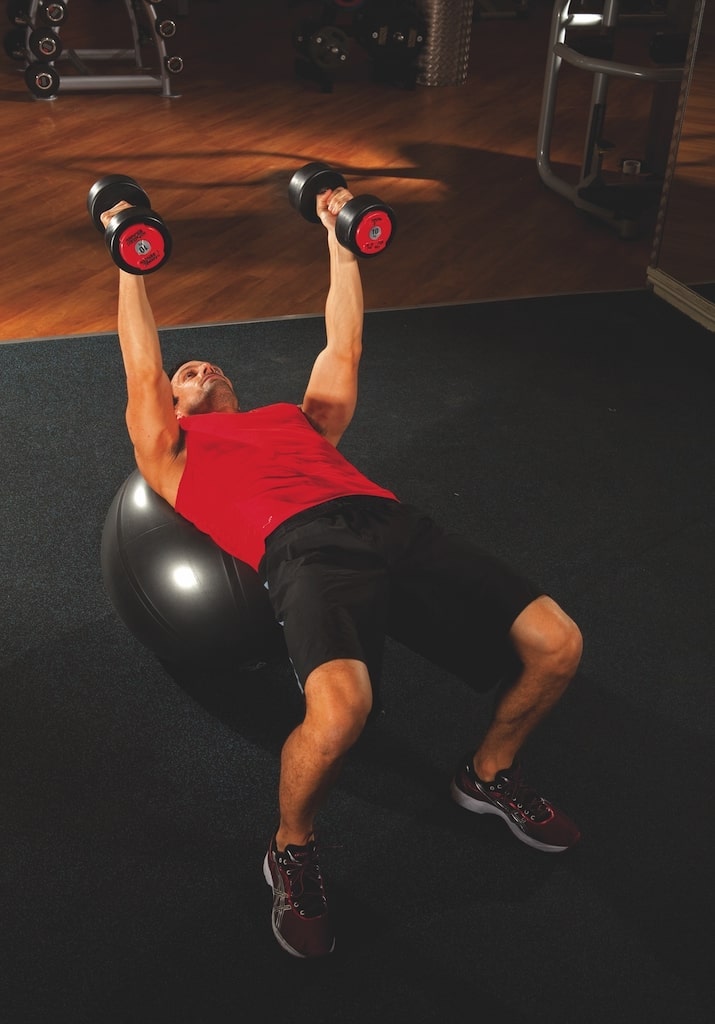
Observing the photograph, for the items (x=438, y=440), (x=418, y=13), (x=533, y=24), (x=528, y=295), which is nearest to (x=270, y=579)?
(x=438, y=440)

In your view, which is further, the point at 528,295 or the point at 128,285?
the point at 528,295

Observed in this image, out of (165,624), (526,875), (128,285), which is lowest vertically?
(526,875)

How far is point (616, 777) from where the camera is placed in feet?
6.12

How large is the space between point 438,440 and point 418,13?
4.42 meters

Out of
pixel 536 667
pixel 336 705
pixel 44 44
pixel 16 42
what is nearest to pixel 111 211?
pixel 336 705

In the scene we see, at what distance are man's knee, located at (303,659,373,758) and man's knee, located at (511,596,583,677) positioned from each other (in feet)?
0.95

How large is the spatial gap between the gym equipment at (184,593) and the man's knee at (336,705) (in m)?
0.36

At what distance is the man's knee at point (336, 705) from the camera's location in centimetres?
146

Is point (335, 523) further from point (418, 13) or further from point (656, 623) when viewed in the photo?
point (418, 13)

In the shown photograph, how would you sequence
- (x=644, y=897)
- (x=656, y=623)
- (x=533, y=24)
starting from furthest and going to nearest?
(x=533, y=24) → (x=656, y=623) → (x=644, y=897)

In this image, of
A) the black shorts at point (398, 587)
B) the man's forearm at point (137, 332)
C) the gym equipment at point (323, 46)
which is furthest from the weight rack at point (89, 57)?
the black shorts at point (398, 587)

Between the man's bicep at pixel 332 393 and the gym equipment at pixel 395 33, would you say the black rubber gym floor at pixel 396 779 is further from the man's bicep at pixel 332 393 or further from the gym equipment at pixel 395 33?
the gym equipment at pixel 395 33

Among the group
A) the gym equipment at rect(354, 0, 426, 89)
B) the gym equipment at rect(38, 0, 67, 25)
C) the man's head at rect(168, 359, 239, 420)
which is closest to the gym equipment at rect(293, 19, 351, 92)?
the gym equipment at rect(354, 0, 426, 89)

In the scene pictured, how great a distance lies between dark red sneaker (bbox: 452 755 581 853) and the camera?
1.71m
